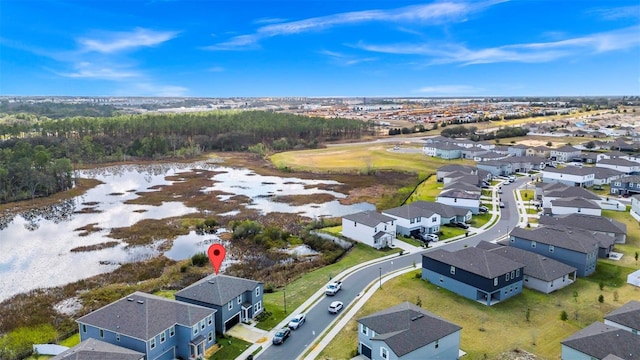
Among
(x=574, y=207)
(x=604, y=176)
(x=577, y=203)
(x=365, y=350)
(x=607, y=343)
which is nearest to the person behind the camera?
(x=607, y=343)

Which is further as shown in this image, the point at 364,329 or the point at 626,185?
the point at 626,185

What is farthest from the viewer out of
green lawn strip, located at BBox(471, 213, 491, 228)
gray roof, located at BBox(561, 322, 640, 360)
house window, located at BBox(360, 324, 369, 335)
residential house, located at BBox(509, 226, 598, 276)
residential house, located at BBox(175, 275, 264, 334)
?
green lawn strip, located at BBox(471, 213, 491, 228)

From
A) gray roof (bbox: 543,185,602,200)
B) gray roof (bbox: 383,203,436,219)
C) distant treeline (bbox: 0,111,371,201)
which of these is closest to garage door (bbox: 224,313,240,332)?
gray roof (bbox: 383,203,436,219)

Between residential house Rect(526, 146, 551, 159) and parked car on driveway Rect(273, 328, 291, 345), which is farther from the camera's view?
residential house Rect(526, 146, 551, 159)

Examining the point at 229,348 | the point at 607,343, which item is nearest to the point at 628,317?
the point at 607,343

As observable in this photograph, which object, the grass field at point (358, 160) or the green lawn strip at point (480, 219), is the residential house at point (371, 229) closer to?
the green lawn strip at point (480, 219)

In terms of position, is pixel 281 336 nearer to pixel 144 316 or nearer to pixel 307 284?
pixel 144 316

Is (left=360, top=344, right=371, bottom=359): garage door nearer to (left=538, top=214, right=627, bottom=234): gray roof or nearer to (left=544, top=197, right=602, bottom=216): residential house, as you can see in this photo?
(left=538, top=214, right=627, bottom=234): gray roof
